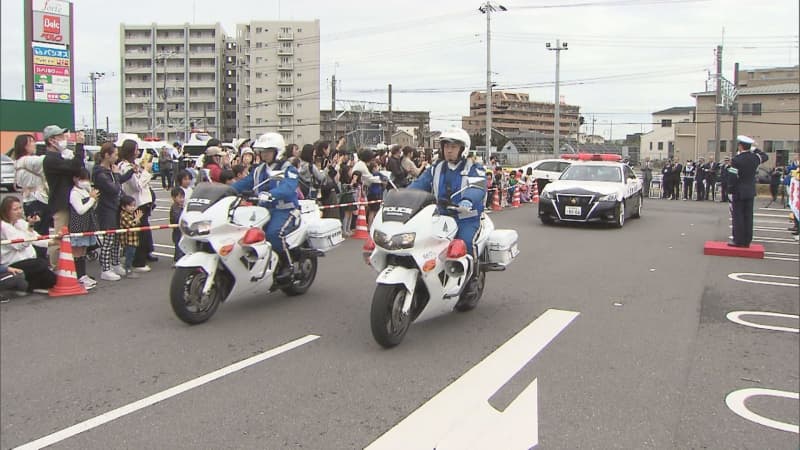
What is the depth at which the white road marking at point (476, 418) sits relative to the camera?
389 centimetres

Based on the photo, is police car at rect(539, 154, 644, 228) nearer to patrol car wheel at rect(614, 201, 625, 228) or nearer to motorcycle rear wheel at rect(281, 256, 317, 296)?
patrol car wheel at rect(614, 201, 625, 228)

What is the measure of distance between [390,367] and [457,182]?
2168mm

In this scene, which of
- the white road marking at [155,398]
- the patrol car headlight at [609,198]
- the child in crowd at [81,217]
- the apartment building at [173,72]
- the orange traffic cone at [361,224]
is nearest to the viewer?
the white road marking at [155,398]

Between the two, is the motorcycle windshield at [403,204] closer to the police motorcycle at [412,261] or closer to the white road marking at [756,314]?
the police motorcycle at [412,261]

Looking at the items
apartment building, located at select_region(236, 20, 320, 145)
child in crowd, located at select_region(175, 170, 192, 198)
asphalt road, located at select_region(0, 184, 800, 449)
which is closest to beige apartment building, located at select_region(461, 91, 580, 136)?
apartment building, located at select_region(236, 20, 320, 145)

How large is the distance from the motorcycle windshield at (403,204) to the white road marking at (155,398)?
1.40 metres

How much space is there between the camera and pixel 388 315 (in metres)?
5.61

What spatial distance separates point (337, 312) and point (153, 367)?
90.5 inches

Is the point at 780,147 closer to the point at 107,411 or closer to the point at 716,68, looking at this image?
the point at 716,68

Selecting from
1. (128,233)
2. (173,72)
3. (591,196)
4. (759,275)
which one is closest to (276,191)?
(128,233)

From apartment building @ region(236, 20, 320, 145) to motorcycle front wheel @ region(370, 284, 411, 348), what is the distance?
282ft

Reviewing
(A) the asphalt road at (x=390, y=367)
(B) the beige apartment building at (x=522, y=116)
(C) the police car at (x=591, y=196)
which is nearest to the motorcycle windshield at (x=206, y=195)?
(A) the asphalt road at (x=390, y=367)

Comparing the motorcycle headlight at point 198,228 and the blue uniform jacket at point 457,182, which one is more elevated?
the blue uniform jacket at point 457,182

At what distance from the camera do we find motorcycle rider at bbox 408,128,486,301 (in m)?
6.43
